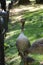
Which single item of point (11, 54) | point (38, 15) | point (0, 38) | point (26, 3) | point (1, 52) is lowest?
point (26, 3)

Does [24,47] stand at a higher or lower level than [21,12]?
higher

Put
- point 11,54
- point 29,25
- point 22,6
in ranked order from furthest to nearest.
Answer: point 22,6, point 29,25, point 11,54

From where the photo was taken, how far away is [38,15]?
9.23 meters

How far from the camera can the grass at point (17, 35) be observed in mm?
4795

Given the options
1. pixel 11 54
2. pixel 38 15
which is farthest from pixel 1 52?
pixel 38 15

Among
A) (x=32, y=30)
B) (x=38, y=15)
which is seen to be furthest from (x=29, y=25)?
(x=38, y=15)

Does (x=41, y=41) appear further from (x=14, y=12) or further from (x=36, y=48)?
(x=14, y=12)

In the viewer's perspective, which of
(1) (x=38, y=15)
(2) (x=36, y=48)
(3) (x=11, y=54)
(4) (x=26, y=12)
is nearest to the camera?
(2) (x=36, y=48)

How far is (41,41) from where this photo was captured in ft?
9.59

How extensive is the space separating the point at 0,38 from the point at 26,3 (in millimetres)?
9682

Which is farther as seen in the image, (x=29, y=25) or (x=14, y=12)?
(x=14, y=12)

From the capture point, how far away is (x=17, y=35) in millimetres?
6578

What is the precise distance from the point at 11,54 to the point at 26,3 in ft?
24.9

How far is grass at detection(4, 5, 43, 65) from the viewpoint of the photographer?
4795 mm
